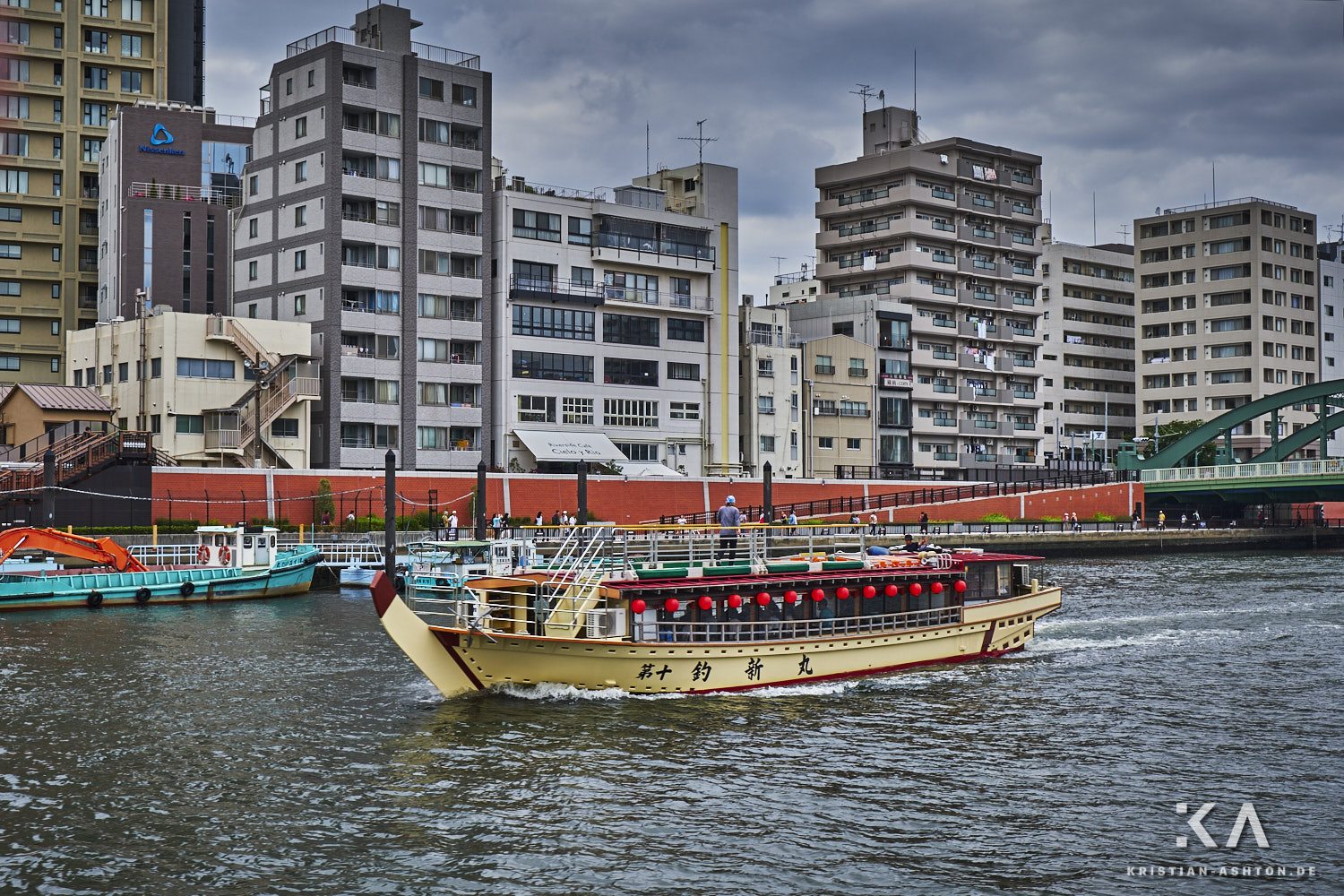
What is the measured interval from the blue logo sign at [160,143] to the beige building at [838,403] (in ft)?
157

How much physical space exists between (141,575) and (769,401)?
179ft

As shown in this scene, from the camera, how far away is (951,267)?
115 metres

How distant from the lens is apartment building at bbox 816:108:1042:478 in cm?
11288

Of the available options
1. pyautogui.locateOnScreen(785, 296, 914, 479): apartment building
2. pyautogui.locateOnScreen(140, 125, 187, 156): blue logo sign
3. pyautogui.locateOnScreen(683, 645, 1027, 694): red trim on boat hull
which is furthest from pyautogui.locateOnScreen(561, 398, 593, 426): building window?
pyautogui.locateOnScreen(683, 645, 1027, 694): red trim on boat hull

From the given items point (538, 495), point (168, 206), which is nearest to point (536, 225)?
point (538, 495)

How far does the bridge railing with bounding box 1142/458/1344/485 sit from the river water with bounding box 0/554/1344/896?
56947mm

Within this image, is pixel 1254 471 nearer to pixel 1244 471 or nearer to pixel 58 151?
pixel 1244 471

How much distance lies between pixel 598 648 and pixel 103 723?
373 inches

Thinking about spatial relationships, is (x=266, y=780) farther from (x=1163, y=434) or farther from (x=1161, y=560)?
(x=1163, y=434)

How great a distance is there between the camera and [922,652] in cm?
3203

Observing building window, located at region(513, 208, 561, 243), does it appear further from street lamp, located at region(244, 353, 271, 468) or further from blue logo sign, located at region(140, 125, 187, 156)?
blue logo sign, located at region(140, 125, 187, 156)

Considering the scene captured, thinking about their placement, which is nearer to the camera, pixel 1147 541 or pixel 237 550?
pixel 237 550

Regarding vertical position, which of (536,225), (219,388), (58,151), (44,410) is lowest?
(44,410)

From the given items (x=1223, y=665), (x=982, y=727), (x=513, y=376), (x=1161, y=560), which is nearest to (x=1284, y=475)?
(x=1161, y=560)
